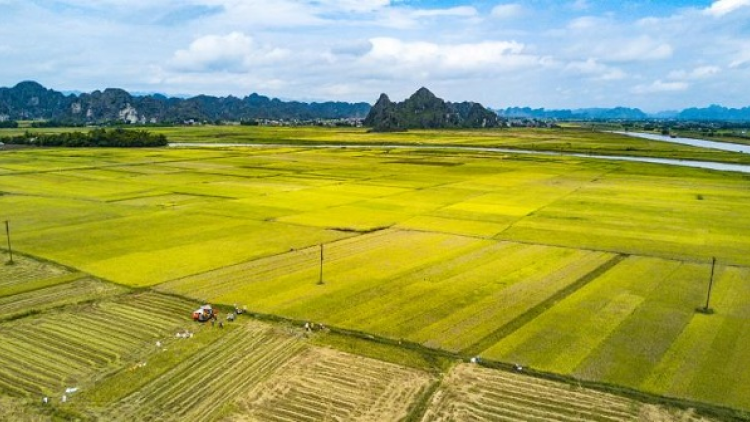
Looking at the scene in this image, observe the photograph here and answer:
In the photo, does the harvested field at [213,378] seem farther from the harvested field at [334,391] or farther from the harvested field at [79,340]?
the harvested field at [79,340]

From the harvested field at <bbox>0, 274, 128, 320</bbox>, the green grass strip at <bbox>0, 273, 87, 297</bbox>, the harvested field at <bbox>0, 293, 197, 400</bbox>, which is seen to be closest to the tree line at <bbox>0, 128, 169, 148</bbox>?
the green grass strip at <bbox>0, 273, 87, 297</bbox>

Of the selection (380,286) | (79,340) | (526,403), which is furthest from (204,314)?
(526,403)

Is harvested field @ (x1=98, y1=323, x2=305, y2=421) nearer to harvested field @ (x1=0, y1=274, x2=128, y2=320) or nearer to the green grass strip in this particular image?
harvested field @ (x1=0, y1=274, x2=128, y2=320)

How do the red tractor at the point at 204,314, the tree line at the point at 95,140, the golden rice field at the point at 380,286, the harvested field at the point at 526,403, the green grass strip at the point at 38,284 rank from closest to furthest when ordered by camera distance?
the harvested field at the point at 526,403, the golden rice field at the point at 380,286, the red tractor at the point at 204,314, the green grass strip at the point at 38,284, the tree line at the point at 95,140

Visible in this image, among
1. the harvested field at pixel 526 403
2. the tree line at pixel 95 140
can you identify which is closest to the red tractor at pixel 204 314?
Answer: the harvested field at pixel 526 403

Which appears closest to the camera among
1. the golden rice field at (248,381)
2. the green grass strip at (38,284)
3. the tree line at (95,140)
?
the golden rice field at (248,381)

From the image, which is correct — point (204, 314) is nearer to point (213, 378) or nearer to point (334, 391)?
point (213, 378)
